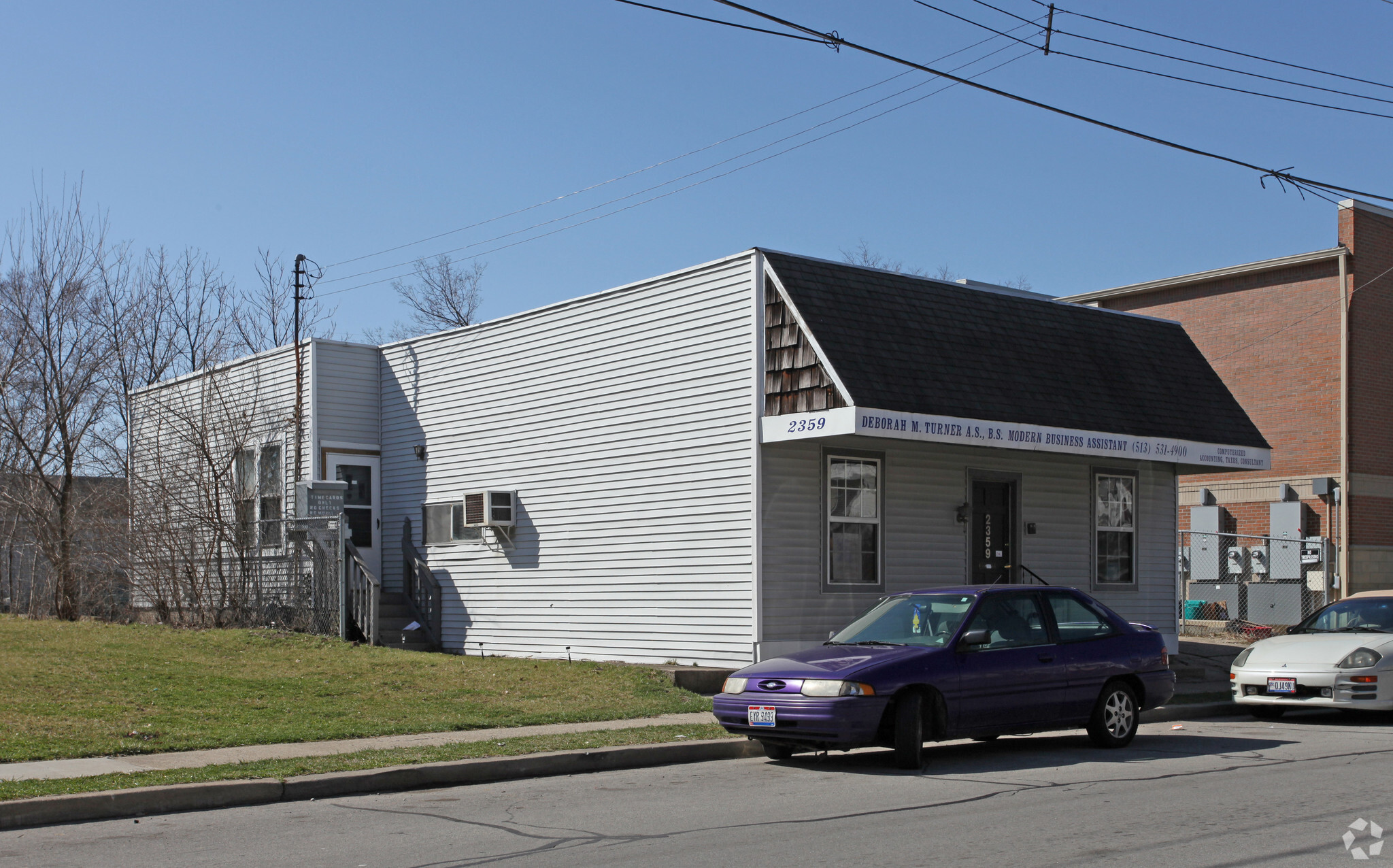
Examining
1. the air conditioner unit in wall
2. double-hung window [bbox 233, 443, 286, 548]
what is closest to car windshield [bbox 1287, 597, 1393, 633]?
the air conditioner unit in wall

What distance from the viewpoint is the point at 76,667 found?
14641mm

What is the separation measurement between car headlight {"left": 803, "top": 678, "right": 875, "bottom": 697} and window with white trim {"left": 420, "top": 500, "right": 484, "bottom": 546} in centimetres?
1010

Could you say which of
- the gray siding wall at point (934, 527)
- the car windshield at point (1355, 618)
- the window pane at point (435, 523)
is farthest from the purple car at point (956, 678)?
the window pane at point (435, 523)

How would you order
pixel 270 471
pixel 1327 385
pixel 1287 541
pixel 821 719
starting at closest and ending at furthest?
pixel 821 719
pixel 270 471
pixel 1287 541
pixel 1327 385

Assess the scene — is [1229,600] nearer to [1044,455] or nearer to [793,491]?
[1044,455]

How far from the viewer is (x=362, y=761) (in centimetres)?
Result: 1021

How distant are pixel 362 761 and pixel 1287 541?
22600 millimetres

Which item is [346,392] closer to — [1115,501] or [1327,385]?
[1115,501]

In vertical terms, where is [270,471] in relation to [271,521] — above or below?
above

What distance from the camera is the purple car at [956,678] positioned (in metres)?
10.2

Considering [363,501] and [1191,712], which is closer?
[1191,712]

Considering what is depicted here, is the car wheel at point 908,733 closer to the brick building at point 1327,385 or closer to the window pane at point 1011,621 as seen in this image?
the window pane at point 1011,621

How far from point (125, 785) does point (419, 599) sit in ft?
38.3

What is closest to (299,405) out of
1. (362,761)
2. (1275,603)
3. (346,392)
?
(346,392)
